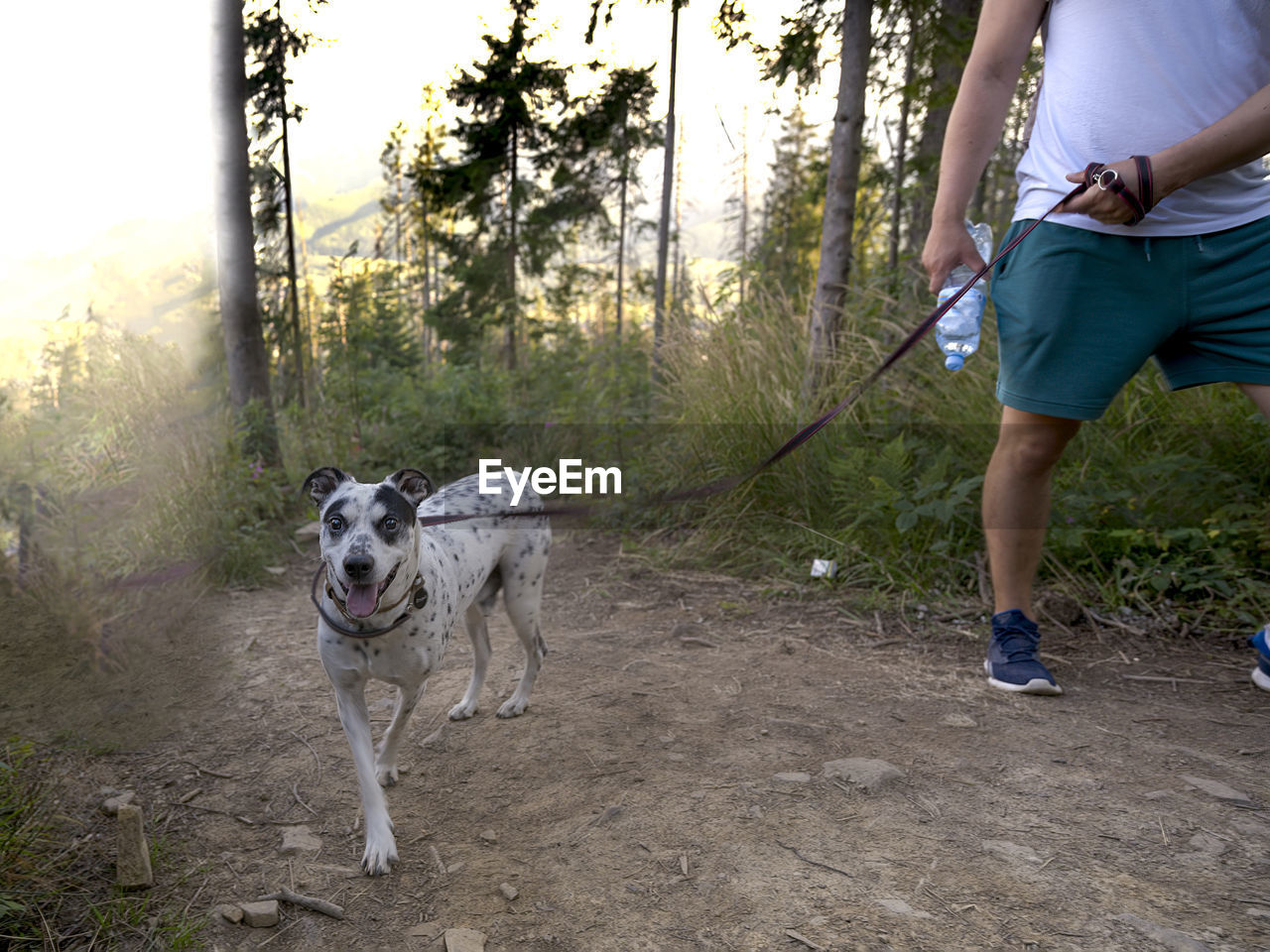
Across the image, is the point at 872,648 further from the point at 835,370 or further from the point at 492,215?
the point at 492,215

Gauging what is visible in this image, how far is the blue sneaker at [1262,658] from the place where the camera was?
114 inches

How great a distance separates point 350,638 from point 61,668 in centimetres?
166

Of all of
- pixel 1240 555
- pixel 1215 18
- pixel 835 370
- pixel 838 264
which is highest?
pixel 1215 18

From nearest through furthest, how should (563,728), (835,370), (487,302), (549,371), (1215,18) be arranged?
(1215,18)
(563,728)
(835,370)
(549,371)
(487,302)

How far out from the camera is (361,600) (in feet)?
7.23

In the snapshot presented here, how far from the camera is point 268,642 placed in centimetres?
397

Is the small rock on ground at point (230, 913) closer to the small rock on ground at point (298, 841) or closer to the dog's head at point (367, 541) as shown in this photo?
the small rock on ground at point (298, 841)

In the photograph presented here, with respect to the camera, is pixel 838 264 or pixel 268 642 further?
pixel 838 264

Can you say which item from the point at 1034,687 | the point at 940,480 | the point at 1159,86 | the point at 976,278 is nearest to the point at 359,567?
the point at 976,278

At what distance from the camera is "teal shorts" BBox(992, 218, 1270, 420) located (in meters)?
2.33

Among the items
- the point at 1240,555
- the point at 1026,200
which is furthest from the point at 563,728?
the point at 1240,555

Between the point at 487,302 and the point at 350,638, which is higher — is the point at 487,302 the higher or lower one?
the higher one

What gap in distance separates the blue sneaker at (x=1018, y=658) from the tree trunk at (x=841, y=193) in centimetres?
247

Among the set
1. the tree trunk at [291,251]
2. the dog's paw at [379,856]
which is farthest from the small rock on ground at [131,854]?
the tree trunk at [291,251]
